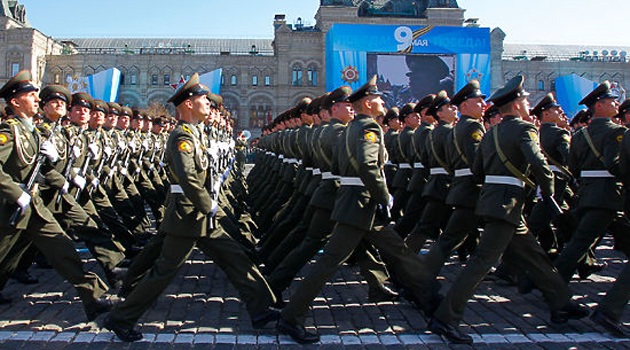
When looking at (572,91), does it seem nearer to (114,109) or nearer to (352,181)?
(114,109)

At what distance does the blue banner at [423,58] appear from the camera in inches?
1391

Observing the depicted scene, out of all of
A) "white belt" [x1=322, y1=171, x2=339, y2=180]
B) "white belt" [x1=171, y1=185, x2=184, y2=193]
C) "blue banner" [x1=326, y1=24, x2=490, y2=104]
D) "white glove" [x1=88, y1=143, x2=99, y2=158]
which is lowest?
"white belt" [x1=171, y1=185, x2=184, y2=193]

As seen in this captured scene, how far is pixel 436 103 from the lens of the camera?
631cm

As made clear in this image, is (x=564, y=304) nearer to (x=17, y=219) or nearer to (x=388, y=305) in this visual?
(x=388, y=305)

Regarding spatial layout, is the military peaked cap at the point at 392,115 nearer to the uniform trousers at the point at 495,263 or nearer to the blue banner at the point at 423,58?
the uniform trousers at the point at 495,263

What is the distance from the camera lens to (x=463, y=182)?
5.15 meters

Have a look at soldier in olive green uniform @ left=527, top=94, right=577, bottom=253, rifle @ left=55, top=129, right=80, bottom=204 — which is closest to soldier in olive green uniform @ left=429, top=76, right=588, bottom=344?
soldier in olive green uniform @ left=527, top=94, right=577, bottom=253

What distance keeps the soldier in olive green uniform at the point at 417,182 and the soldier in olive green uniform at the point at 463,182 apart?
123cm

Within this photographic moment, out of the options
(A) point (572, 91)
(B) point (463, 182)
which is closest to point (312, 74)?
(A) point (572, 91)

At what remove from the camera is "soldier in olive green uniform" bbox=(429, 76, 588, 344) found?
13.5ft

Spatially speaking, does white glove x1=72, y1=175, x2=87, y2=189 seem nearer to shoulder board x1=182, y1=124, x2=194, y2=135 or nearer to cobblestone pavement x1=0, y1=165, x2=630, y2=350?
cobblestone pavement x1=0, y1=165, x2=630, y2=350

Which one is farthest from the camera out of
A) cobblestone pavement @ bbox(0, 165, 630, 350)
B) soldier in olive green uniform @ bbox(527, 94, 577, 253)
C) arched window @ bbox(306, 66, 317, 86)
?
arched window @ bbox(306, 66, 317, 86)

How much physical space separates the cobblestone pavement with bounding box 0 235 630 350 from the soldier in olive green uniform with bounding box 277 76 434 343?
1.03ft

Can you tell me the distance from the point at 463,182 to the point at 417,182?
1576mm
